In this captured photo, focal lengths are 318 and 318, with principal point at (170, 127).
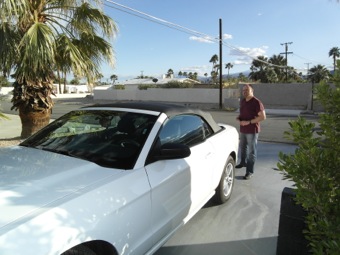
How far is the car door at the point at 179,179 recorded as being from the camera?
8.68ft

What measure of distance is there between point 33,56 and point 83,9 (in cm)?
207

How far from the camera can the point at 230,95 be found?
30781 millimetres

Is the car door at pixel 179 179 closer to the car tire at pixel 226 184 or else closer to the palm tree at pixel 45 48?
the car tire at pixel 226 184

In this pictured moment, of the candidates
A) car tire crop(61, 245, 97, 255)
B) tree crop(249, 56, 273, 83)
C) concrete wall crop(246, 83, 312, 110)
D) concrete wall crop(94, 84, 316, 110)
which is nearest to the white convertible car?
car tire crop(61, 245, 97, 255)

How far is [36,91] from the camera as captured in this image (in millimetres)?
7949

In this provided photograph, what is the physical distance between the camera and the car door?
2.65 metres

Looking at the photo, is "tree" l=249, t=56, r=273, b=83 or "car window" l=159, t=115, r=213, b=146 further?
"tree" l=249, t=56, r=273, b=83

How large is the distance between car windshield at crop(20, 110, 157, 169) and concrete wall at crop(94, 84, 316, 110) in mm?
23180

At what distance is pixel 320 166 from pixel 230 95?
29469 mm

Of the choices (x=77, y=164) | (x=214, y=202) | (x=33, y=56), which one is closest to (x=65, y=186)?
(x=77, y=164)

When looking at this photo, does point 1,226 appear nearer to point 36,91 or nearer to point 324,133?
point 324,133

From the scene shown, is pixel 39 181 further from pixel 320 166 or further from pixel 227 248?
pixel 227 248

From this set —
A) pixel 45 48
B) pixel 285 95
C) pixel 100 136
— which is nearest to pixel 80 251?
pixel 100 136

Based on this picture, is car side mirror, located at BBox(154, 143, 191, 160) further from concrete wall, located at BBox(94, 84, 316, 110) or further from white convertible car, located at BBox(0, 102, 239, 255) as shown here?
concrete wall, located at BBox(94, 84, 316, 110)
